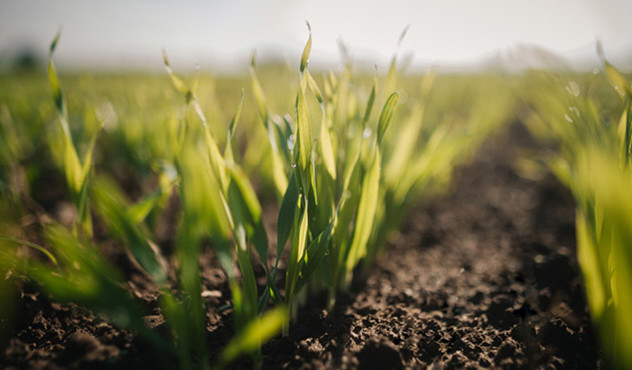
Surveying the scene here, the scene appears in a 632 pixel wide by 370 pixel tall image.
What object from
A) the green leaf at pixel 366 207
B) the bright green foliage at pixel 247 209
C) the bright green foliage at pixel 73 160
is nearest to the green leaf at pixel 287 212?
the bright green foliage at pixel 247 209

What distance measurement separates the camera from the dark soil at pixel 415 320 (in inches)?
23.7

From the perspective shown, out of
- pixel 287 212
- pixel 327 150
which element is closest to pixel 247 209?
pixel 287 212

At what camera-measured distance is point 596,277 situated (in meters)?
0.57

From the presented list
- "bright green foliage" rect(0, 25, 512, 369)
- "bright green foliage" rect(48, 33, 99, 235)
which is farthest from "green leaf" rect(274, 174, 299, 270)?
"bright green foliage" rect(48, 33, 99, 235)

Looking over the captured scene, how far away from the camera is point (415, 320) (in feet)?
2.44

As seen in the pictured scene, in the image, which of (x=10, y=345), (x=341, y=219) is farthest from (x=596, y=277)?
(x=10, y=345)

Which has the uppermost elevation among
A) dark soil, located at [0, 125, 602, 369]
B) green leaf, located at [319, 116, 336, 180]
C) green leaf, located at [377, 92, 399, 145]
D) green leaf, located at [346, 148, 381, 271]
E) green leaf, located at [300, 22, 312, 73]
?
green leaf, located at [300, 22, 312, 73]

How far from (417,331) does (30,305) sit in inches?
31.3

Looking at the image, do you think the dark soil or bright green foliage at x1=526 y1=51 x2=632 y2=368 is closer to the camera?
bright green foliage at x1=526 y1=51 x2=632 y2=368

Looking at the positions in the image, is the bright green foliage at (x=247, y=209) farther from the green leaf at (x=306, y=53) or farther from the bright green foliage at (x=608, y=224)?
the bright green foliage at (x=608, y=224)

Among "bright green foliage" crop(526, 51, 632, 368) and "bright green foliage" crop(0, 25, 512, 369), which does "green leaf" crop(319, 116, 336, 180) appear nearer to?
"bright green foliage" crop(0, 25, 512, 369)

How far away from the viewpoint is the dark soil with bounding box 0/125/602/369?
603 mm

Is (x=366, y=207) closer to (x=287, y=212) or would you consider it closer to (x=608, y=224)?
(x=287, y=212)

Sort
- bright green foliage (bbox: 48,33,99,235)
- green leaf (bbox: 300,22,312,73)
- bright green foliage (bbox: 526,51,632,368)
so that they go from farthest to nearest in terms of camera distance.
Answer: bright green foliage (bbox: 48,33,99,235) → green leaf (bbox: 300,22,312,73) → bright green foliage (bbox: 526,51,632,368)
